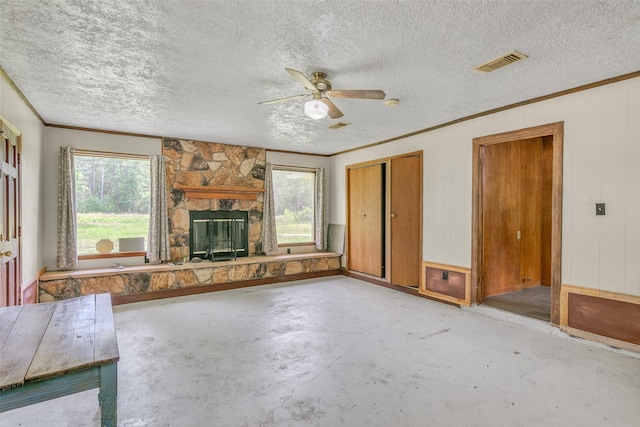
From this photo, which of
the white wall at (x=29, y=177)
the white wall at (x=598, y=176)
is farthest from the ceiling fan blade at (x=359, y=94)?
the white wall at (x=29, y=177)

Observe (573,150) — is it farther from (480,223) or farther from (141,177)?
(141,177)

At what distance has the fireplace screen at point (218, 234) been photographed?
5.67 m

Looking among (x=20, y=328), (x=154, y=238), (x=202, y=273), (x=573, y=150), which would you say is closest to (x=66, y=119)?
(x=154, y=238)

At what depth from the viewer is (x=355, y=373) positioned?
2.61 m

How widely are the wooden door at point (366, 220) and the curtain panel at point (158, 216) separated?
133 inches

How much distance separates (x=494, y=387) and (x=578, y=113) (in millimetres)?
2799

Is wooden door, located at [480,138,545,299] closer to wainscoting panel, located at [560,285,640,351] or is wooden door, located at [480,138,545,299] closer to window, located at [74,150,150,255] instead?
wainscoting panel, located at [560,285,640,351]

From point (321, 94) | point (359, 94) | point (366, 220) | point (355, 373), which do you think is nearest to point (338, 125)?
point (321, 94)

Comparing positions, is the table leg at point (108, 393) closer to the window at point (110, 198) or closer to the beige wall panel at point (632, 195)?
the beige wall panel at point (632, 195)

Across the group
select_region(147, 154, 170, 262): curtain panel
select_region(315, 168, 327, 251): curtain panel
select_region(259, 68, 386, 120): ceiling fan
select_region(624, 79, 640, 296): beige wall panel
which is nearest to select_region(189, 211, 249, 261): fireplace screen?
select_region(147, 154, 170, 262): curtain panel

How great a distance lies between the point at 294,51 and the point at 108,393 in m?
2.43

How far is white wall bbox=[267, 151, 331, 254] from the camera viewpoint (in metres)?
6.54

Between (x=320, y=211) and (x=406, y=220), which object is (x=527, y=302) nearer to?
(x=406, y=220)

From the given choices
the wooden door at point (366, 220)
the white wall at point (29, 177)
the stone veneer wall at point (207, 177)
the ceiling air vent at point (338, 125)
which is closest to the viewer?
the white wall at point (29, 177)
